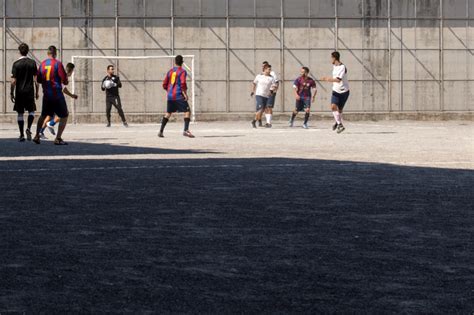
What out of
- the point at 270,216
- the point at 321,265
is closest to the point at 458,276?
the point at 321,265

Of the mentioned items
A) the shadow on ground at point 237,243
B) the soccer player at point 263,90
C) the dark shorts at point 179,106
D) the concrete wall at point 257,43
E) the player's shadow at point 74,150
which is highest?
the concrete wall at point 257,43

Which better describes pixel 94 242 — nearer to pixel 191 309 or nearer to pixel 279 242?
pixel 279 242

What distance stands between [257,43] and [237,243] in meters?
39.5

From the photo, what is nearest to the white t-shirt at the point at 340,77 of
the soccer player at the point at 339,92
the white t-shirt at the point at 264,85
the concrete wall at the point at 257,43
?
the soccer player at the point at 339,92

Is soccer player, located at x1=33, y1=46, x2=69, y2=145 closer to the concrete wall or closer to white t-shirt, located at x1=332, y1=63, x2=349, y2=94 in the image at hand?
white t-shirt, located at x1=332, y1=63, x2=349, y2=94

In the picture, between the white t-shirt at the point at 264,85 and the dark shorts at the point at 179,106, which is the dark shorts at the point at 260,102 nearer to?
the white t-shirt at the point at 264,85

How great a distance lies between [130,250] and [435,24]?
137ft

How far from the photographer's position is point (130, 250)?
8438mm

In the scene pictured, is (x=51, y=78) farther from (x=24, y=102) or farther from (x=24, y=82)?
(x=24, y=102)

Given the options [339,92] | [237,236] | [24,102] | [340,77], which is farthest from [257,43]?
[237,236]

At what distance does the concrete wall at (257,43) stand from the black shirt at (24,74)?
21895 millimetres

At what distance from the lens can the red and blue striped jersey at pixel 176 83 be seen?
2666 cm

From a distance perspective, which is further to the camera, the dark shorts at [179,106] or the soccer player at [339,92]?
the soccer player at [339,92]

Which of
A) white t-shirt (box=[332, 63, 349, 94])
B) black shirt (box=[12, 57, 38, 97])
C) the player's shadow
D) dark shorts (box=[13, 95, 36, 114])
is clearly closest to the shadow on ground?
the player's shadow
